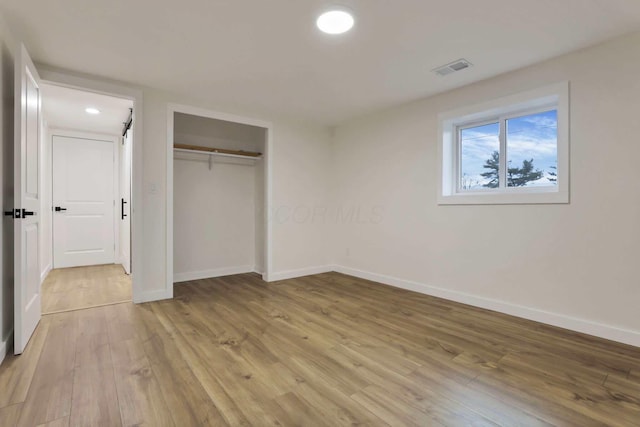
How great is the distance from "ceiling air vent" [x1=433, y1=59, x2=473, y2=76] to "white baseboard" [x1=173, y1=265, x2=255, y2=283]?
3.77 metres

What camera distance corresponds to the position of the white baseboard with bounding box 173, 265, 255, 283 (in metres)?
4.38

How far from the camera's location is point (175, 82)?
10.8 ft

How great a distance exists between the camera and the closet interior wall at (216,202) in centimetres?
441

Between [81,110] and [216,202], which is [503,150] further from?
[81,110]

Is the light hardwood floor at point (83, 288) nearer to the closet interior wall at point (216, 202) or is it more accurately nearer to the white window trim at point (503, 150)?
the closet interior wall at point (216, 202)

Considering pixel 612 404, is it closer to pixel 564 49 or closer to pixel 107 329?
pixel 564 49

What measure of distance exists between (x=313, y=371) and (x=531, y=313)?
2.18 m

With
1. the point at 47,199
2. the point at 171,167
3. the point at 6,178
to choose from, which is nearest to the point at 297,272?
the point at 171,167

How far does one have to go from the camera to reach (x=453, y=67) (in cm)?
291

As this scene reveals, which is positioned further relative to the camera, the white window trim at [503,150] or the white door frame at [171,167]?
the white door frame at [171,167]

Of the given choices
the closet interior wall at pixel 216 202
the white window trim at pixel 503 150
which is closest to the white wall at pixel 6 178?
the closet interior wall at pixel 216 202

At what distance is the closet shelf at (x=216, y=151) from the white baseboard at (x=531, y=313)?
8.57ft

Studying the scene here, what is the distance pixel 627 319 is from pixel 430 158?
2237 millimetres

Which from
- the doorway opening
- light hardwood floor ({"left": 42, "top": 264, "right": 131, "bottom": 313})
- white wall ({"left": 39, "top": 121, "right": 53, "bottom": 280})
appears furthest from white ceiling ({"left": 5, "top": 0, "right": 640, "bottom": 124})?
white wall ({"left": 39, "top": 121, "right": 53, "bottom": 280})
